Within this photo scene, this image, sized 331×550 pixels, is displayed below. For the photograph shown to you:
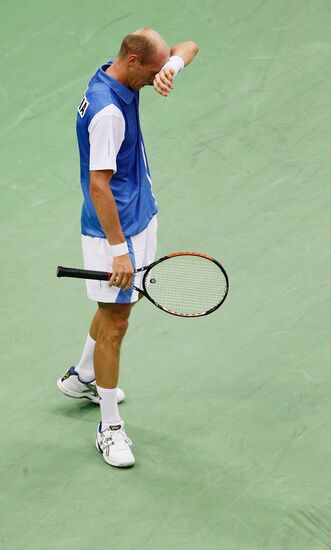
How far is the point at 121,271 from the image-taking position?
5359 mm

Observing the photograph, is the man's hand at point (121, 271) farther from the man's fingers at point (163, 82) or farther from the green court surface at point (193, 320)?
the green court surface at point (193, 320)

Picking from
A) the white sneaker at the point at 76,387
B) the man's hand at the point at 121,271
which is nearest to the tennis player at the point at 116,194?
the man's hand at the point at 121,271

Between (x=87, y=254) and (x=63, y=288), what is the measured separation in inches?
60.8

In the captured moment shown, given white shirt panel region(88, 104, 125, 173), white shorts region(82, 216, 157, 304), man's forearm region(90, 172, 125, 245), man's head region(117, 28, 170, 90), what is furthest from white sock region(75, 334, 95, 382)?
man's head region(117, 28, 170, 90)

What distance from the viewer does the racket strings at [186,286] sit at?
5868 millimetres

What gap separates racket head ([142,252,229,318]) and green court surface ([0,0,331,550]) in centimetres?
55

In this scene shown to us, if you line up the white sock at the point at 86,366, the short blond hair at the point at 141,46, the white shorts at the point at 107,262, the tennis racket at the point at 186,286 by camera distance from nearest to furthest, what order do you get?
the short blond hair at the point at 141,46 < the white shorts at the point at 107,262 < the tennis racket at the point at 186,286 < the white sock at the point at 86,366

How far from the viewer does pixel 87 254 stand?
18.5 ft

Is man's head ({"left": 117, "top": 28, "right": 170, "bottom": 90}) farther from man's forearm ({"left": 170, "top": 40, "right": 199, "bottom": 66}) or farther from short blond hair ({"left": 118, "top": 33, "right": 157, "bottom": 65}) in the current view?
man's forearm ({"left": 170, "top": 40, "right": 199, "bottom": 66})

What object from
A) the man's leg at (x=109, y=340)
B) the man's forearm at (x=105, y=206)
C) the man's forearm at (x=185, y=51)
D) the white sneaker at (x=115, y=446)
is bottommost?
the white sneaker at (x=115, y=446)

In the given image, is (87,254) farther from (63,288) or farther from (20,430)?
(63,288)

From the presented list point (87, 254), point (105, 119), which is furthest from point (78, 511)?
point (105, 119)

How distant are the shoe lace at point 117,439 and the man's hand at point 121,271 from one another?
0.88 m

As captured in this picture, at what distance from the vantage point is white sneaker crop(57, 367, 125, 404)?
6.18 m
